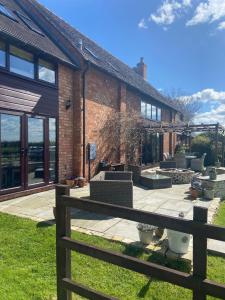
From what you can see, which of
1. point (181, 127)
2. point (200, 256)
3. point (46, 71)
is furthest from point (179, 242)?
point (181, 127)

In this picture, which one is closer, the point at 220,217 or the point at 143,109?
the point at 220,217

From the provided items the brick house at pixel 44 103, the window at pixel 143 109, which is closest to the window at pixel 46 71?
the brick house at pixel 44 103

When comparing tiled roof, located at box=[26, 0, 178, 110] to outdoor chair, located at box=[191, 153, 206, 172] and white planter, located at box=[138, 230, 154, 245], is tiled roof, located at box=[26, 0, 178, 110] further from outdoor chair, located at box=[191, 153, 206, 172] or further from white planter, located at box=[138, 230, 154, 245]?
white planter, located at box=[138, 230, 154, 245]

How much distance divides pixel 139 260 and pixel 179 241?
2111 mm

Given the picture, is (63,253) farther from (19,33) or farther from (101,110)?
(101,110)

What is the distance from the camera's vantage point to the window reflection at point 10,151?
7609mm

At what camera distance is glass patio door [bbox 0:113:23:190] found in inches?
299

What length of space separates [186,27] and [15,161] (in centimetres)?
1430

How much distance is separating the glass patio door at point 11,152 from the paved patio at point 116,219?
1.96 feet

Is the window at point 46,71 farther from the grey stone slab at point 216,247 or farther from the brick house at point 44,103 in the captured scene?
the grey stone slab at point 216,247

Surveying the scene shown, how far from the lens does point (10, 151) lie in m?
7.82

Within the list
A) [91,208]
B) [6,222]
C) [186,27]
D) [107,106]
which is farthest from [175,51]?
[91,208]

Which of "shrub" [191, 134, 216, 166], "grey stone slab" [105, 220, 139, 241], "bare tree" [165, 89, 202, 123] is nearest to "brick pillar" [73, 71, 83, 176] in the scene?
"grey stone slab" [105, 220, 139, 241]

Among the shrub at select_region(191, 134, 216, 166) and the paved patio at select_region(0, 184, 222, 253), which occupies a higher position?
the shrub at select_region(191, 134, 216, 166)
